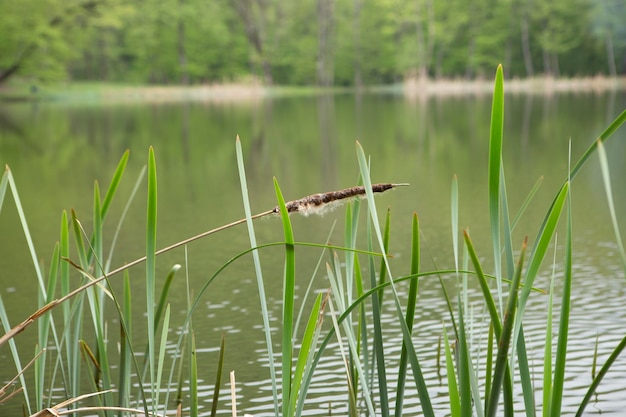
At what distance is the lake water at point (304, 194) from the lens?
487 cm

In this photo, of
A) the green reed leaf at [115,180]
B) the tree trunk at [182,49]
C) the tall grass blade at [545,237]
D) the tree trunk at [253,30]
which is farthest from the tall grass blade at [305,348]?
the tree trunk at [253,30]

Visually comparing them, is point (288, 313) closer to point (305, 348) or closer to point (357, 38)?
point (305, 348)

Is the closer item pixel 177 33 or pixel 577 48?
pixel 577 48

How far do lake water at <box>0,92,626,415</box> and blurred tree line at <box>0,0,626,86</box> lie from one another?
20.3 meters

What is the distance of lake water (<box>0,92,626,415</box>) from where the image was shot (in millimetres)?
4871

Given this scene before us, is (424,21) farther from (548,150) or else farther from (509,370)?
(509,370)

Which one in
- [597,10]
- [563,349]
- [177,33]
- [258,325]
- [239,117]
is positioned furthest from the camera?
[177,33]

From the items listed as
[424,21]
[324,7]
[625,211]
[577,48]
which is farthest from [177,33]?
[625,211]

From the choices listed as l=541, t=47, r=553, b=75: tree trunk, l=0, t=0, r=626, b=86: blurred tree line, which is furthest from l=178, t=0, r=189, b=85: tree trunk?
l=541, t=47, r=553, b=75: tree trunk

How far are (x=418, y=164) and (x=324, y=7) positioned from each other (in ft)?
125

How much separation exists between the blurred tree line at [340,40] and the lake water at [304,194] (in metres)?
20.3

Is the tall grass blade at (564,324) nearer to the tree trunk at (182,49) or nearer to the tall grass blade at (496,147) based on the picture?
the tall grass blade at (496,147)

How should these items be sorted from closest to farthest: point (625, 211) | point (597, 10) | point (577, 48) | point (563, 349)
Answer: point (563, 349) → point (625, 211) → point (597, 10) → point (577, 48)

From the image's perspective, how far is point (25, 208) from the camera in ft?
36.5
